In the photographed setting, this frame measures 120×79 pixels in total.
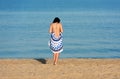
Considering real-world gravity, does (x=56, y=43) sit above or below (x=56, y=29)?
below

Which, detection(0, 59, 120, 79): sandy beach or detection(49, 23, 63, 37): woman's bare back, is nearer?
detection(0, 59, 120, 79): sandy beach

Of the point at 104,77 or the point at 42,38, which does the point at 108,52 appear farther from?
the point at 104,77

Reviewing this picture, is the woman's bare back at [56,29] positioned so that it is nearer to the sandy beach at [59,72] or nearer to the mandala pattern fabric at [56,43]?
the mandala pattern fabric at [56,43]

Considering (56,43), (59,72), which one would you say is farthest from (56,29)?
(59,72)

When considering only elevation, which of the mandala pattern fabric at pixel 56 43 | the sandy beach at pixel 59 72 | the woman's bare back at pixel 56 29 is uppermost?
the woman's bare back at pixel 56 29

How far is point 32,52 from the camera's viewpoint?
32781 millimetres

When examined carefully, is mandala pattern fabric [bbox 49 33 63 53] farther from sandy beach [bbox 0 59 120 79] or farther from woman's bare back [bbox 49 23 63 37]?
sandy beach [bbox 0 59 120 79]

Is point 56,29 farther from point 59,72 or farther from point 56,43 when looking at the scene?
point 59,72

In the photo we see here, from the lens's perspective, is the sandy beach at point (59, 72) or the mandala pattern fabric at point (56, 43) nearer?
the sandy beach at point (59, 72)

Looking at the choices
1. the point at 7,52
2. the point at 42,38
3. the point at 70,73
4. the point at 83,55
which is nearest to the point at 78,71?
the point at 70,73

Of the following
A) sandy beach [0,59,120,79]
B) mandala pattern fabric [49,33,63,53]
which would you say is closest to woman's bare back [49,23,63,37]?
mandala pattern fabric [49,33,63,53]

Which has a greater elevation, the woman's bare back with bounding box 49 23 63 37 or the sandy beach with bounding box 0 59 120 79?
the woman's bare back with bounding box 49 23 63 37

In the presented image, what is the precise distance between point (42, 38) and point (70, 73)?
82.1ft

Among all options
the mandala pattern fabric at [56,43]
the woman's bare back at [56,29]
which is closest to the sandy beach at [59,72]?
the mandala pattern fabric at [56,43]
